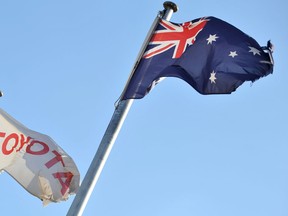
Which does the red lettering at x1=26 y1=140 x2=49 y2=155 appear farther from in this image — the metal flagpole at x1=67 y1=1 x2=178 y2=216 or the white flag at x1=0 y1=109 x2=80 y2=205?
the metal flagpole at x1=67 y1=1 x2=178 y2=216

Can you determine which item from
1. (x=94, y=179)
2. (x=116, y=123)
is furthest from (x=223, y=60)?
(x=94, y=179)

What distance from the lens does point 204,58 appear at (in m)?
10.7

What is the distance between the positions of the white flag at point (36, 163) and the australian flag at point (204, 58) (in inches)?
97.4

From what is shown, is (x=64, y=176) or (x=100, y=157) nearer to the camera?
(x=100, y=157)

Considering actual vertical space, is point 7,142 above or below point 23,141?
below

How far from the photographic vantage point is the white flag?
10.5 metres

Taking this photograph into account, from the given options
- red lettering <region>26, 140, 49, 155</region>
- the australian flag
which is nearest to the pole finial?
the australian flag

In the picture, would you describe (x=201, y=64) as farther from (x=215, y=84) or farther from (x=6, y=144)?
(x=6, y=144)

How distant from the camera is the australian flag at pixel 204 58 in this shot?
33.2 feet

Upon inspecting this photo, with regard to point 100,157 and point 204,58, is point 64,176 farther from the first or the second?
point 204,58

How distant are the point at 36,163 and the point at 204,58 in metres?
4.07

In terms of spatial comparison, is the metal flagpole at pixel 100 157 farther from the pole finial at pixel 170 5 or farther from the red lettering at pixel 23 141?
the red lettering at pixel 23 141

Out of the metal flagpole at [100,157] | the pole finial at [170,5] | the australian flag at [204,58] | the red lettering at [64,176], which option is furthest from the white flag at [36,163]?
the pole finial at [170,5]

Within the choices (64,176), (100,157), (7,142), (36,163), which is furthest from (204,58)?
(7,142)
